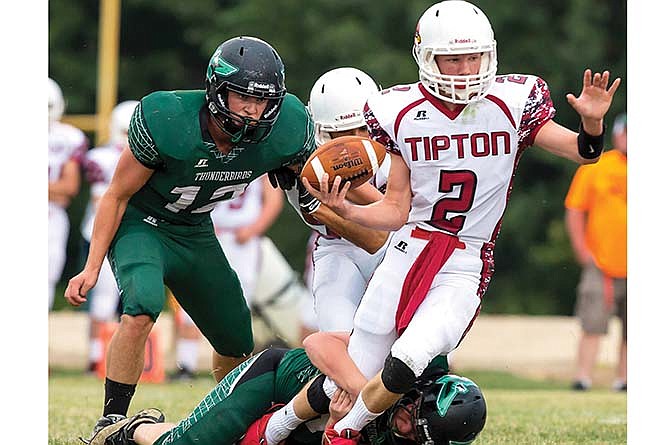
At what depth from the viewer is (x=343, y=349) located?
4.47 m

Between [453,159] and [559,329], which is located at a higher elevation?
[453,159]

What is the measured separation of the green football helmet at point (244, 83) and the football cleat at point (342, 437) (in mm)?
1234

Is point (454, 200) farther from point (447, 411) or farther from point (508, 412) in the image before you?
point (508, 412)

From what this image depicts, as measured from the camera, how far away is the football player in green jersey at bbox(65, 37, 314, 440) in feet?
15.7

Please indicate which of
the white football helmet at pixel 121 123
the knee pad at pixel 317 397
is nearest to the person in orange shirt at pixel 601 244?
the white football helmet at pixel 121 123

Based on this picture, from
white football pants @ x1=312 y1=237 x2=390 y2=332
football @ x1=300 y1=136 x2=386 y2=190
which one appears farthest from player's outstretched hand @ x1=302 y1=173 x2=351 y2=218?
white football pants @ x1=312 y1=237 x2=390 y2=332

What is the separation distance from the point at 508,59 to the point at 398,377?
1177cm

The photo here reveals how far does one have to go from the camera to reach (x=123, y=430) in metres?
4.69

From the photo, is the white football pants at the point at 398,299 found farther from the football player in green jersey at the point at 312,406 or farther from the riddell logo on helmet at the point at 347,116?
the riddell logo on helmet at the point at 347,116

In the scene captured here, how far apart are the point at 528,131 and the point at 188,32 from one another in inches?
503

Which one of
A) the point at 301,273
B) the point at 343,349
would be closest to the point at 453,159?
the point at 343,349

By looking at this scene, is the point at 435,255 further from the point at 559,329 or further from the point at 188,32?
the point at 188,32

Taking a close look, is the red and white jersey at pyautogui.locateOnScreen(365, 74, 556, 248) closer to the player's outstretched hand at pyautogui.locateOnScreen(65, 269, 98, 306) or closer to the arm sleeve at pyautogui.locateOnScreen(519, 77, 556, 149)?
the arm sleeve at pyautogui.locateOnScreen(519, 77, 556, 149)

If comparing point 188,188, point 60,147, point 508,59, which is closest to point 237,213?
point 60,147
